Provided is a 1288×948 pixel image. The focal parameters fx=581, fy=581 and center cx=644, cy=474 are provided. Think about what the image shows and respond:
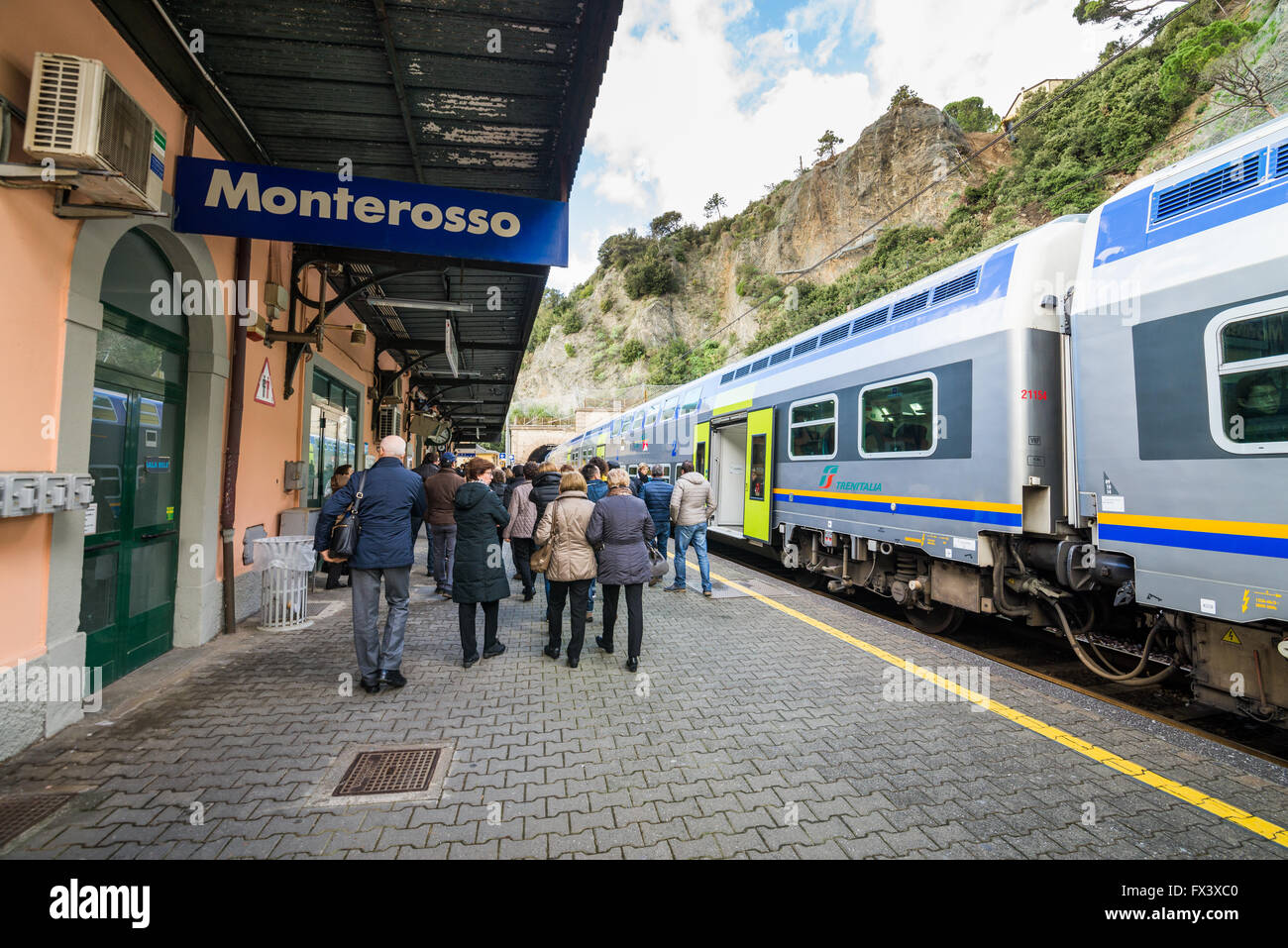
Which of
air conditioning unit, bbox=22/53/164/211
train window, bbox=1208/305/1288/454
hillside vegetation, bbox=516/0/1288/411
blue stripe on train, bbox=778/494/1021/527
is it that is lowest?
blue stripe on train, bbox=778/494/1021/527

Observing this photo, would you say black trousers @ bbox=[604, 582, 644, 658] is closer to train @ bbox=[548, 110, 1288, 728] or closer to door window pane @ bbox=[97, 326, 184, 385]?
train @ bbox=[548, 110, 1288, 728]

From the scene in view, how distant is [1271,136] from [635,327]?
61.9 metres

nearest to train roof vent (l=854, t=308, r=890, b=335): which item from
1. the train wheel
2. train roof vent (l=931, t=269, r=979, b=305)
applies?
train roof vent (l=931, t=269, r=979, b=305)

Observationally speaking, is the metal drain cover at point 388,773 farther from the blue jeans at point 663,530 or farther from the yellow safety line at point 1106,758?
the blue jeans at point 663,530

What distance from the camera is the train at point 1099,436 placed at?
342cm

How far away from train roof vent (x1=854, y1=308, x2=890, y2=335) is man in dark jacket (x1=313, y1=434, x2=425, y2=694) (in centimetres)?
538

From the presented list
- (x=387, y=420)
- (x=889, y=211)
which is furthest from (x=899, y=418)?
(x=889, y=211)

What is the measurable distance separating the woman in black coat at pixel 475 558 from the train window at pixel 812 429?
14.4 ft

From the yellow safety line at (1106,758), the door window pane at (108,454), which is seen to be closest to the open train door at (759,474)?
the yellow safety line at (1106,758)

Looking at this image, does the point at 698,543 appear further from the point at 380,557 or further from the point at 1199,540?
the point at 1199,540

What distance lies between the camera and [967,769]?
3256 mm

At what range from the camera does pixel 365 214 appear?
4.43m

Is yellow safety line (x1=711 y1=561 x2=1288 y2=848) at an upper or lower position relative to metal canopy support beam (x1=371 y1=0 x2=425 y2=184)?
lower

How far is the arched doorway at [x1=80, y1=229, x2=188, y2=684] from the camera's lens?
4.05 m
